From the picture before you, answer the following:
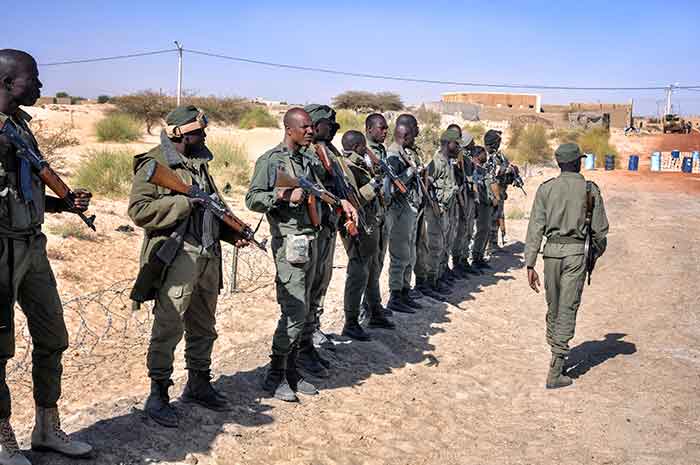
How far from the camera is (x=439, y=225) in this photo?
28.5 feet

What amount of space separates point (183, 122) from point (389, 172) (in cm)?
323

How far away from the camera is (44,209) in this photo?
3.62m

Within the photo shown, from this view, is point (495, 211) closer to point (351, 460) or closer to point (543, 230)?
point (543, 230)

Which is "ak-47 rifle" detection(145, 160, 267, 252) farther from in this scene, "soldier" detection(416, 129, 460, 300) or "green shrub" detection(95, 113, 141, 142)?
"green shrub" detection(95, 113, 141, 142)

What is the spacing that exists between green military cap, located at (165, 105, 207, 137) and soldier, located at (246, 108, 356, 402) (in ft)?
2.26

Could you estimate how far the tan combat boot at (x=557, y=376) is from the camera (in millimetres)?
6027

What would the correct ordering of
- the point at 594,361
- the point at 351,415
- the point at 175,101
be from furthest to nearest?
the point at 175,101 → the point at 594,361 → the point at 351,415

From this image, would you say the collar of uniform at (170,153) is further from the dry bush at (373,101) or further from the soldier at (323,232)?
the dry bush at (373,101)

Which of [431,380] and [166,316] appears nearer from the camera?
[166,316]

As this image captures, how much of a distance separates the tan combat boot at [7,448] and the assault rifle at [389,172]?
4.16 meters

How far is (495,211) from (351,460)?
7.88 meters

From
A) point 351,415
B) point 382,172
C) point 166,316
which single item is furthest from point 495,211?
point 166,316

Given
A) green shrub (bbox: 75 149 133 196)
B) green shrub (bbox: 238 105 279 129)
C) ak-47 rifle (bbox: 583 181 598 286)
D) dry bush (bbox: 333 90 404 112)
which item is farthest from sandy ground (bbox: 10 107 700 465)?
dry bush (bbox: 333 90 404 112)

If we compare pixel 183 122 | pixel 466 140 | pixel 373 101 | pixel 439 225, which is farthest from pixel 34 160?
pixel 373 101
